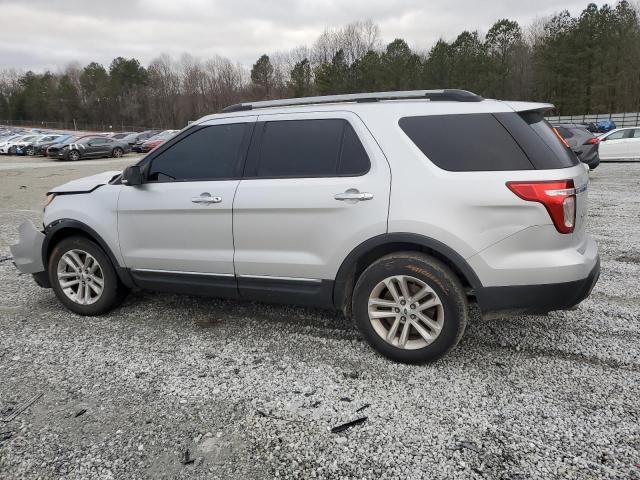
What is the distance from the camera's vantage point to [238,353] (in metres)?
3.65

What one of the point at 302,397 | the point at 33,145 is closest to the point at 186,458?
the point at 302,397

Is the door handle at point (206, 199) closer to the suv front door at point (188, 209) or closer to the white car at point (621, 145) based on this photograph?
the suv front door at point (188, 209)

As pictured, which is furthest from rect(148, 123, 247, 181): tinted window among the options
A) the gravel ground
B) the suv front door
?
the gravel ground

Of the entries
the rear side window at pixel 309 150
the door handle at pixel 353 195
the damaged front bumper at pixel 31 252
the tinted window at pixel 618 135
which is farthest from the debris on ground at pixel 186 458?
the tinted window at pixel 618 135

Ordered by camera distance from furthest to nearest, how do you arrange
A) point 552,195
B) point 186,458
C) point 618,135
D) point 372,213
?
point 618,135 < point 372,213 < point 552,195 < point 186,458

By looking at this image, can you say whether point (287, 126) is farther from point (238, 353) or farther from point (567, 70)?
point (567, 70)

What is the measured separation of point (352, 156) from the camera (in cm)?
340

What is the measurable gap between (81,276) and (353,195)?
2729 millimetres

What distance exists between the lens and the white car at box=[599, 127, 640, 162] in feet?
59.7

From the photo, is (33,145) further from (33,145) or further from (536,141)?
(536,141)

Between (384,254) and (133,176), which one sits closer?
(384,254)

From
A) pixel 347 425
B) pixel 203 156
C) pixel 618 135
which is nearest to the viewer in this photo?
pixel 347 425

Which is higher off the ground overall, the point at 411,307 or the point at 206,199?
the point at 206,199

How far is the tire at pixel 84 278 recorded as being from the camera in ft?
14.2
